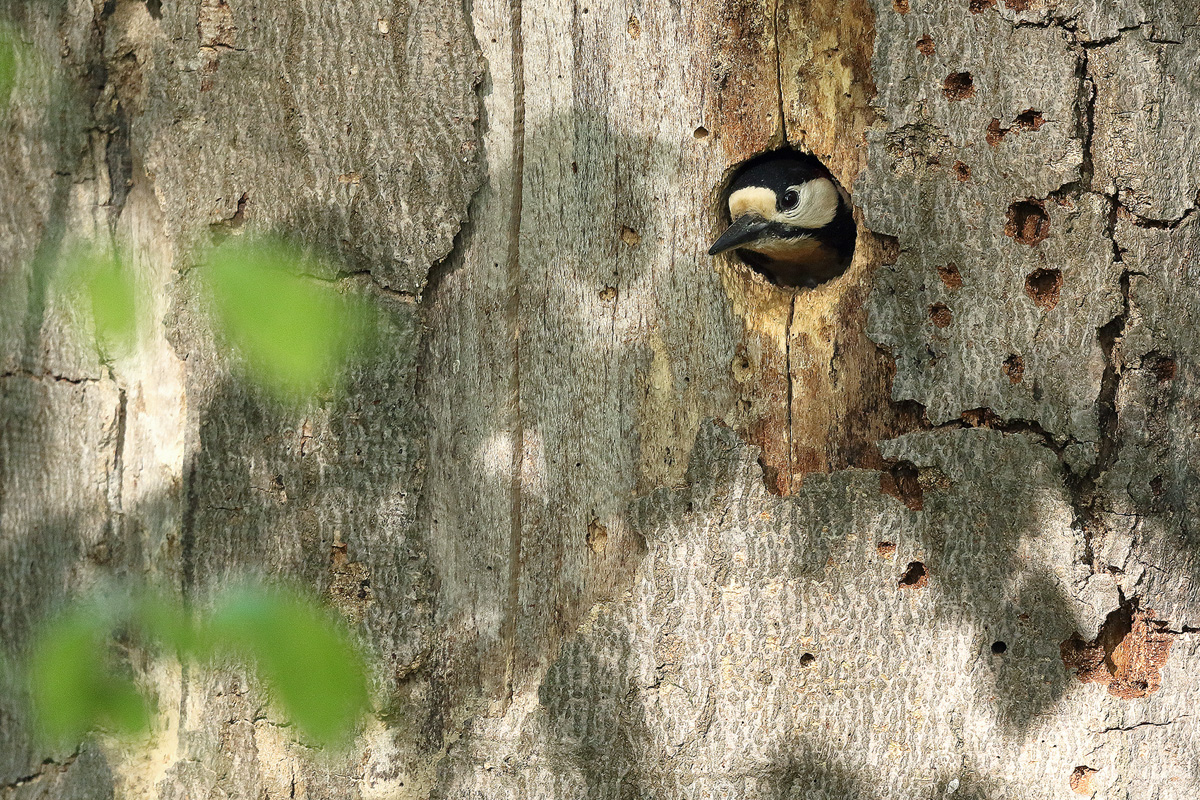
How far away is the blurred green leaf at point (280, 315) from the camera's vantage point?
174 cm

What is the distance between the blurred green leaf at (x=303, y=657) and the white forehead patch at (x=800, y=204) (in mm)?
1274

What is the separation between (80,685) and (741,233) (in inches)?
65.5

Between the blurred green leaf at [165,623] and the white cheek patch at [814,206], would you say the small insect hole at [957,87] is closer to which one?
the white cheek patch at [814,206]

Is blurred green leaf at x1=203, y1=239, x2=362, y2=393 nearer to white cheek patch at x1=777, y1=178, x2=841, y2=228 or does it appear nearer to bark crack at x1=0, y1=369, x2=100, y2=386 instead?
bark crack at x1=0, y1=369, x2=100, y2=386

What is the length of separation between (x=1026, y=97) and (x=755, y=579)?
986mm

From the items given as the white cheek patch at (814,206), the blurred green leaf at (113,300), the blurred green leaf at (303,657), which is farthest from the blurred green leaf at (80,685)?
the white cheek patch at (814,206)

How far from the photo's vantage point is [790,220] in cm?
246

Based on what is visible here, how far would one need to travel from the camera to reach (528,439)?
1.80m

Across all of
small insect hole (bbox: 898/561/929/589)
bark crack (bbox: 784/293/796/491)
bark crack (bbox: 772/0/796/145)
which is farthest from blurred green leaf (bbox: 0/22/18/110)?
small insect hole (bbox: 898/561/929/589)

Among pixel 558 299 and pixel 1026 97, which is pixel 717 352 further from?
pixel 1026 97

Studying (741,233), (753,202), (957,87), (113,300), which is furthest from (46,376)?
(957,87)

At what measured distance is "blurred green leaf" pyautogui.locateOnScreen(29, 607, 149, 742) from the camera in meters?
1.87

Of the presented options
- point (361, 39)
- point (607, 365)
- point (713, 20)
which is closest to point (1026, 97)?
point (713, 20)

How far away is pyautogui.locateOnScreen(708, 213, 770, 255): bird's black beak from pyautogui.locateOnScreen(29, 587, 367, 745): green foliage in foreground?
1044mm
